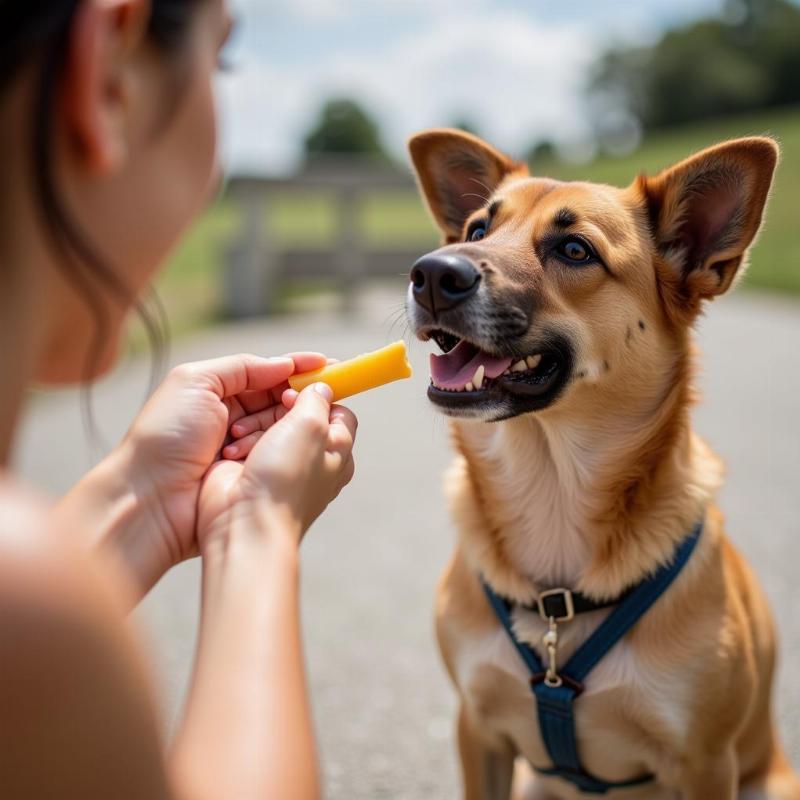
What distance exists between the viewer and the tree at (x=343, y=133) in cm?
8894

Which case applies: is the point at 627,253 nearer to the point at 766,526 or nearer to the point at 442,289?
the point at 442,289

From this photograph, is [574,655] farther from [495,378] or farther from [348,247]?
[348,247]

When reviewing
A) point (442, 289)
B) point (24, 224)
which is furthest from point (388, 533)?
point (24, 224)

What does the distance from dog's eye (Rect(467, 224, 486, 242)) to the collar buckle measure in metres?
1.06

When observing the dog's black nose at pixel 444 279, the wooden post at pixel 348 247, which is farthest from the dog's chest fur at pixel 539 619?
the wooden post at pixel 348 247

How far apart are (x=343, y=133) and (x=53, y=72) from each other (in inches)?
3664

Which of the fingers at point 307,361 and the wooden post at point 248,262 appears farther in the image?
the wooden post at point 248,262

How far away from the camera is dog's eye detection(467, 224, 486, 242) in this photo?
2.70m

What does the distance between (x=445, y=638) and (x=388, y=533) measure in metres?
2.85

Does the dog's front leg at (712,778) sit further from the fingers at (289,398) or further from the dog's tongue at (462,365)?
the fingers at (289,398)

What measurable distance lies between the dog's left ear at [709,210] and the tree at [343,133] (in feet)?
291

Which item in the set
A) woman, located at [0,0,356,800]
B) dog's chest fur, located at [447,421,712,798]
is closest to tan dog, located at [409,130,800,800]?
dog's chest fur, located at [447,421,712,798]

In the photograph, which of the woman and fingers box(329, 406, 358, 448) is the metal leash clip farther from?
the woman

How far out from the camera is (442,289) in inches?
89.6
